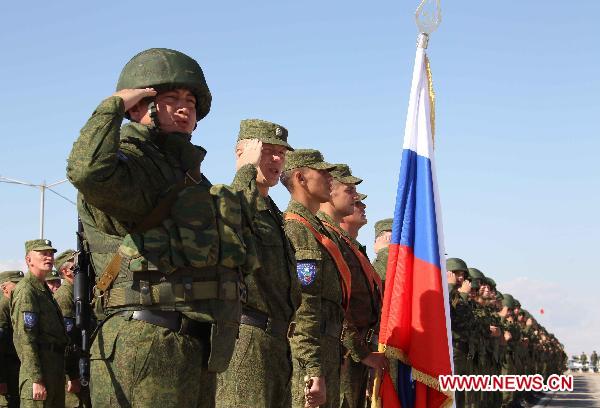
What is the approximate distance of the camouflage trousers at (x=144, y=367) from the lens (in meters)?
3.84

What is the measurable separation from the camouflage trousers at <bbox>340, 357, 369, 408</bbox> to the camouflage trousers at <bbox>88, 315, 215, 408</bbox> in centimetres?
359

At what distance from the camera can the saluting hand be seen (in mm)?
9305

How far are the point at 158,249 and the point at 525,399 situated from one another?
24.9m

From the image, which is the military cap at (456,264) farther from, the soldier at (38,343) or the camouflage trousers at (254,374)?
the camouflage trousers at (254,374)

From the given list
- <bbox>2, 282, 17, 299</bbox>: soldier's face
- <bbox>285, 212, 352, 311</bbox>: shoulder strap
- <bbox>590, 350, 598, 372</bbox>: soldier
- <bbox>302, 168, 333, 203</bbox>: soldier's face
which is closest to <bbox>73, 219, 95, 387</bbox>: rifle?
<bbox>285, 212, 352, 311</bbox>: shoulder strap

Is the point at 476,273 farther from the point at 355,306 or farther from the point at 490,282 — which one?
the point at 355,306

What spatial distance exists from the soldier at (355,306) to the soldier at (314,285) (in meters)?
0.28

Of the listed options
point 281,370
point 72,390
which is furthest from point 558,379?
point 281,370

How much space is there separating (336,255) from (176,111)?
2.99 metres

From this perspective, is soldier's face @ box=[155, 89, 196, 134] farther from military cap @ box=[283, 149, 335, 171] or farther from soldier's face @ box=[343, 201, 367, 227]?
soldier's face @ box=[343, 201, 367, 227]

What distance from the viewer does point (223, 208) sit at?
4.14 meters

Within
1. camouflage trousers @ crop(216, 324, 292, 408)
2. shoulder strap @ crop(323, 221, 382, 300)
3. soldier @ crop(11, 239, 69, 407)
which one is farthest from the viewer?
soldier @ crop(11, 239, 69, 407)

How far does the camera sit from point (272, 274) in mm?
5723

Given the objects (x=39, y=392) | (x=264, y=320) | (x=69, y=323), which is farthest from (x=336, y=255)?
(x=69, y=323)
